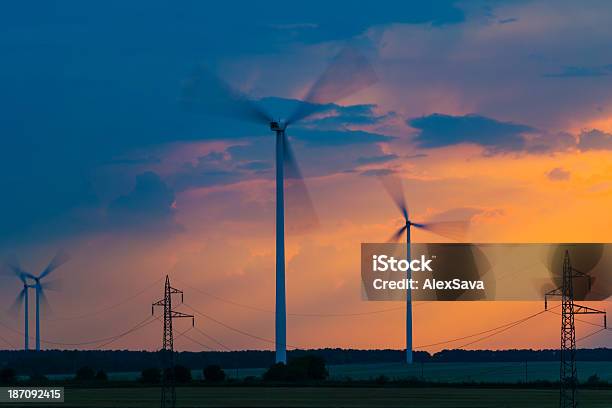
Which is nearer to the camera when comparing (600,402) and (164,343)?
(164,343)

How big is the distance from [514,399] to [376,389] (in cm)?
2848

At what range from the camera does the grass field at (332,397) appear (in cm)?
12500

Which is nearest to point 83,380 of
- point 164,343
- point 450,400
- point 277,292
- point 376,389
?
point 277,292

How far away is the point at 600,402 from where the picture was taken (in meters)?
129

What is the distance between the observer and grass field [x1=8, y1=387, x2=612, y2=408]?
125000mm

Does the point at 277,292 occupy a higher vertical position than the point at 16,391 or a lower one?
higher

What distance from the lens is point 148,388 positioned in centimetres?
16138

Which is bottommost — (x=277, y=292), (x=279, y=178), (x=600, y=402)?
(x=600, y=402)

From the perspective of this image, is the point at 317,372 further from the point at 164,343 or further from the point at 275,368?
the point at 164,343

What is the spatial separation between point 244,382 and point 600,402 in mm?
59834

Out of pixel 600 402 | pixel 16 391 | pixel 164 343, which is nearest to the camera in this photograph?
pixel 164 343

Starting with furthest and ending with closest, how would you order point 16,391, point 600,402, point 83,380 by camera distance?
1. point 83,380
2. point 16,391
3. point 600,402

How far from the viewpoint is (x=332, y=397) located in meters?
138

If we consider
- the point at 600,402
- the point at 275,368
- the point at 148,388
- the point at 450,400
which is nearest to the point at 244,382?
the point at 275,368
